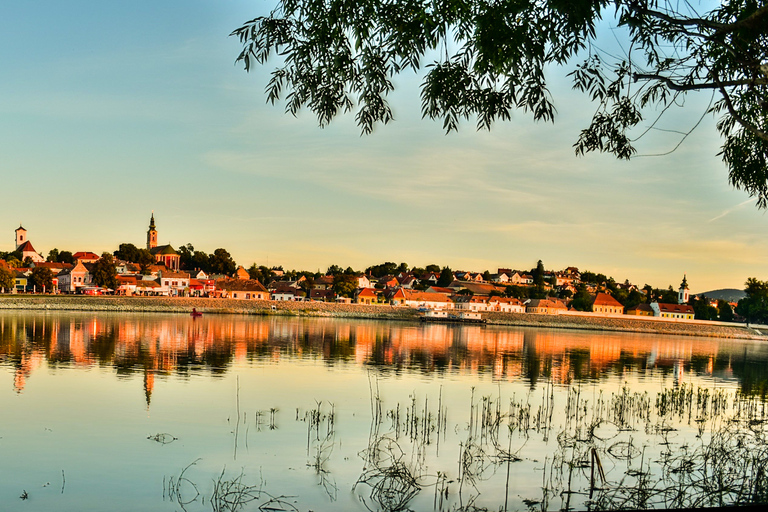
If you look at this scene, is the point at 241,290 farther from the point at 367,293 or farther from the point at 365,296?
the point at 367,293

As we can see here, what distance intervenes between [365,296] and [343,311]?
29447mm

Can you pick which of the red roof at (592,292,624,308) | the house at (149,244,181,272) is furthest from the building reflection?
the house at (149,244,181,272)

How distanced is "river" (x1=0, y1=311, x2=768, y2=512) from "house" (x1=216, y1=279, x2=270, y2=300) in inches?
4271

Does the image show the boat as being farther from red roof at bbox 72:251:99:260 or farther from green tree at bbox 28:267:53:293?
red roof at bbox 72:251:99:260

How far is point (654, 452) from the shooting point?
16484 mm

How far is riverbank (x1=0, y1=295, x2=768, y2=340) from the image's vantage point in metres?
103

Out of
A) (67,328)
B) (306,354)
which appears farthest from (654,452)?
(67,328)

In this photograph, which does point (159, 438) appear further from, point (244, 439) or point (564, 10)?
point (564, 10)

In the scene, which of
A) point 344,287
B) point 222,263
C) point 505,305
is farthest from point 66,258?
point 505,305

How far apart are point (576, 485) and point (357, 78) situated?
9.17m

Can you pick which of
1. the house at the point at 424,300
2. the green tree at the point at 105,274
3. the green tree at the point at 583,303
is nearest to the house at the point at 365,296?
the house at the point at 424,300

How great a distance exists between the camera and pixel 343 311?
402 ft

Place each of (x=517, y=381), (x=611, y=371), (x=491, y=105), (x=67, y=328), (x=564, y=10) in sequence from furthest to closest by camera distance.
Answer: (x=67, y=328)
(x=611, y=371)
(x=517, y=381)
(x=491, y=105)
(x=564, y=10)

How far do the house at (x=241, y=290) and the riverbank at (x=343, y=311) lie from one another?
18.3 meters
